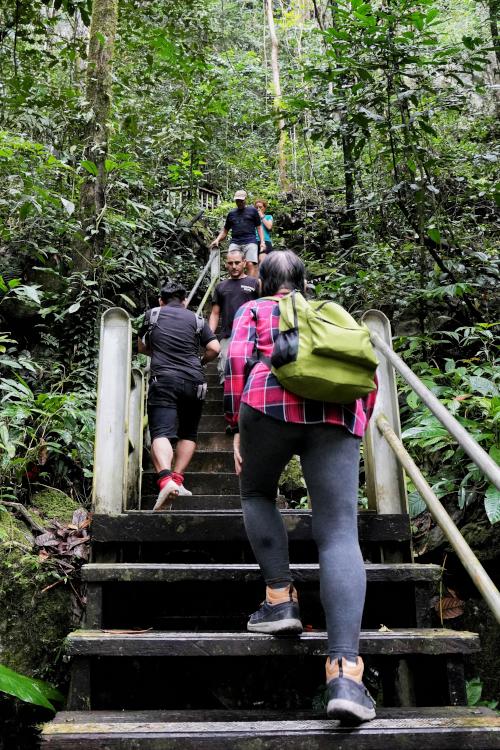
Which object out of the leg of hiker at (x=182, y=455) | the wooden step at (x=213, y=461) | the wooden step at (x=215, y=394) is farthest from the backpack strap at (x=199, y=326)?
the wooden step at (x=215, y=394)

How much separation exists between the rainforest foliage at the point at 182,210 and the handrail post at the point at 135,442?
0.74 metres

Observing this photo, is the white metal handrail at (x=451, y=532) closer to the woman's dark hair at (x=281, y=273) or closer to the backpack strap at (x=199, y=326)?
the woman's dark hair at (x=281, y=273)

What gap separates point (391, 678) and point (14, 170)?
17.0 feet

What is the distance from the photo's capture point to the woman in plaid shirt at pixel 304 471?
1944 millimetres

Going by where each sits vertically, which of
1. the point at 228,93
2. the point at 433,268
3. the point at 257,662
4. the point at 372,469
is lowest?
the point at 257,662

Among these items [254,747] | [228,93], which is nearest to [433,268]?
[254,747]

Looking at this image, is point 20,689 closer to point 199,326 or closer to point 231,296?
point 199,326

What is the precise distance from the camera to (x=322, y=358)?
2021 millimetres

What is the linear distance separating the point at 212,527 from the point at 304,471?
1039 mm

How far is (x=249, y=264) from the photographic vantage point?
768 cm

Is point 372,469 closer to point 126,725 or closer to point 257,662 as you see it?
point 257,662

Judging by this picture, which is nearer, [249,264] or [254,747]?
[254,747]

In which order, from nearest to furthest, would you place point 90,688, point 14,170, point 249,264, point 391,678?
point 90,688
point 391,678
point 14,170
point 249,264

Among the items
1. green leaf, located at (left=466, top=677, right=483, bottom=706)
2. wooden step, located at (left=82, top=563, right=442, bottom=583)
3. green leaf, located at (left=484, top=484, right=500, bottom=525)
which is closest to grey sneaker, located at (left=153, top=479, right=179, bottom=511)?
wooden step, located at (left=82, top=563, right=442, bottom=583)
